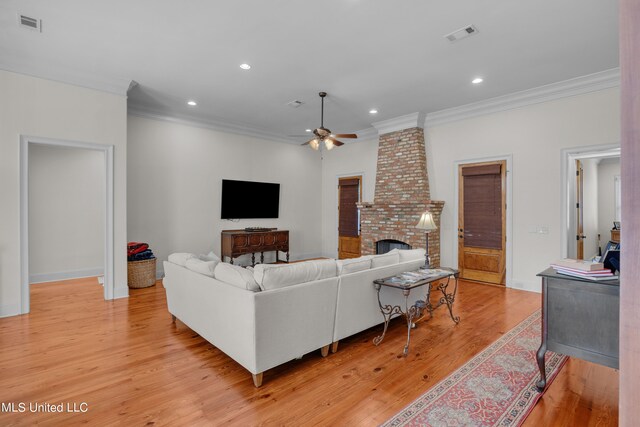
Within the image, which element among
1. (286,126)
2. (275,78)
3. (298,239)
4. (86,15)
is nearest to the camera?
(86,15)

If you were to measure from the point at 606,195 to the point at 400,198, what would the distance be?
5023mm

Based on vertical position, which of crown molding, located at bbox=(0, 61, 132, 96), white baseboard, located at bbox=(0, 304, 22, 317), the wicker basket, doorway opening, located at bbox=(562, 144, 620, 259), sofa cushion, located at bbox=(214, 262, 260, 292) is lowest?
white baseboard, located at bbox=(0, 304, 22, 317)

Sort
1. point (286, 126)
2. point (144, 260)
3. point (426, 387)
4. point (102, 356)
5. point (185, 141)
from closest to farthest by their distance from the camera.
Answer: point (426, 387) → point (102, 356) → point (144, 260) → point (185, 141) → point (286, 126)

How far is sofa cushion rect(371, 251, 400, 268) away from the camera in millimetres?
3520

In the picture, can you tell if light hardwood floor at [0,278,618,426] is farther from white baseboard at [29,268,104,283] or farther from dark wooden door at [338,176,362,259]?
dark wooden door at [338,176,362,259]

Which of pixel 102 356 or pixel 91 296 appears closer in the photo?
pixel 102 356

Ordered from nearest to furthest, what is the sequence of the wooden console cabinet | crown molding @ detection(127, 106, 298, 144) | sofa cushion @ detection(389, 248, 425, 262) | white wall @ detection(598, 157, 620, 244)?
sofa cushion @ detection(389, 248, 425, 262) → crown molding @ detection(127, 106, 298, 144) → the wooden console cabinet → white wall @ detection(598, 157, 620, 244)

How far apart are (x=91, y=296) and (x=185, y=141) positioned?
319 centimetres

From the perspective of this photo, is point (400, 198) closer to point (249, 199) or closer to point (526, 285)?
point (526, 285)

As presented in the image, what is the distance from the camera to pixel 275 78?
4.66 metres

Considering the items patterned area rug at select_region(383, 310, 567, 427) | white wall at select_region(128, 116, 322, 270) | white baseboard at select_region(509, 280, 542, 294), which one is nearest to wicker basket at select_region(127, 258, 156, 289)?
white wall at select_region(128, 116, 322, 270)

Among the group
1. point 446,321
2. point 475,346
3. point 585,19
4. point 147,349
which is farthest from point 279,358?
point 585,19

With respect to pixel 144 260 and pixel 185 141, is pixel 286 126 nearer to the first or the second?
pixel 185 141

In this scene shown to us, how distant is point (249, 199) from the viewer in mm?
7465
